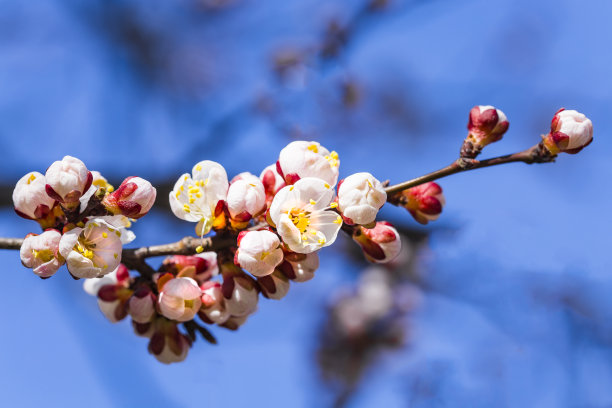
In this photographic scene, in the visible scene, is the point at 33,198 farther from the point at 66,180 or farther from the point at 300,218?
the point at 300,218

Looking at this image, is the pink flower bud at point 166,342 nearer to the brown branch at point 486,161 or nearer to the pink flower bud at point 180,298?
the pink flower bud at point 180,298

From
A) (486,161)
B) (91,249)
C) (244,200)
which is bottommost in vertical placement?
(486,161)

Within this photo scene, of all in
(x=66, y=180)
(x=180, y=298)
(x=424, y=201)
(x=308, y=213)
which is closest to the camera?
(x=66, y=180)

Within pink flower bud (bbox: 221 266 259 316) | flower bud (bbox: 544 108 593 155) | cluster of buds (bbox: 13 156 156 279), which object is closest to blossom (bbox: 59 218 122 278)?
cluster of buds (bbox: 13 156 156 279)

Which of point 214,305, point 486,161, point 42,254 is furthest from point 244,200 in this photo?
point 486,161

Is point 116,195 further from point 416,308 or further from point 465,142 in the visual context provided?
point 416,308
